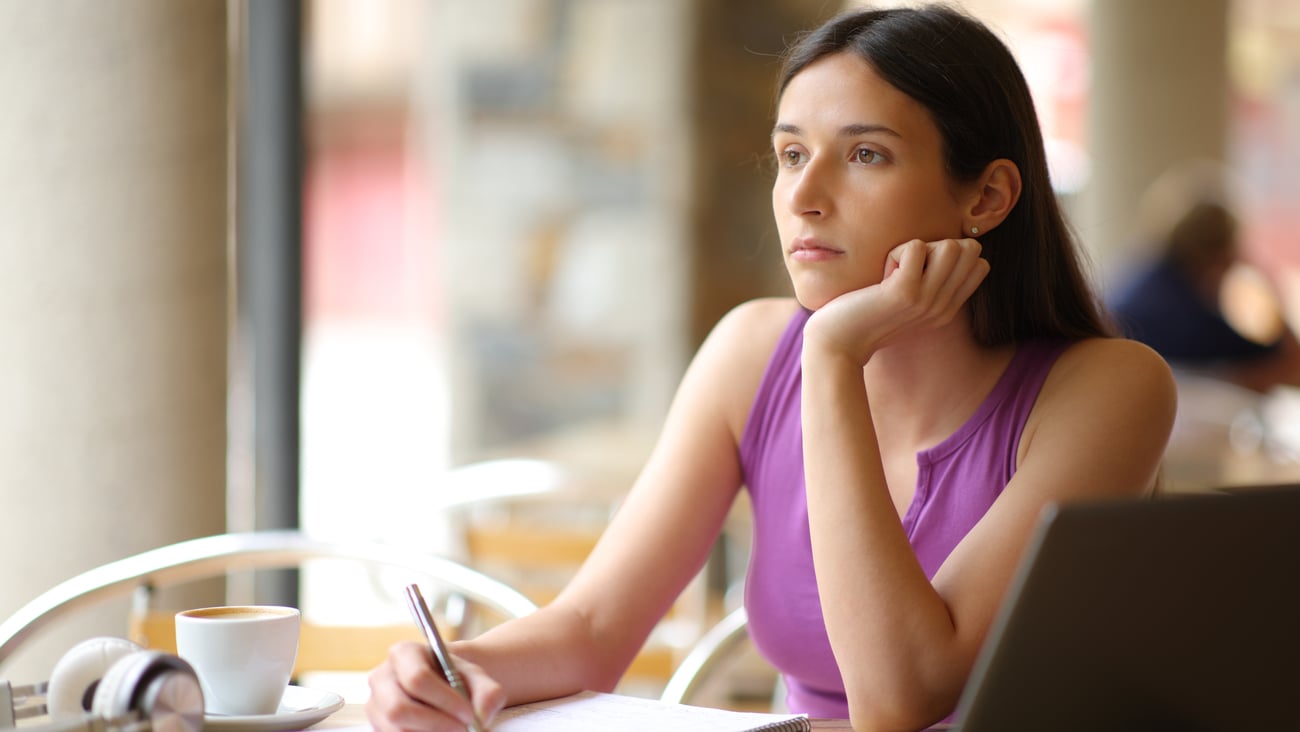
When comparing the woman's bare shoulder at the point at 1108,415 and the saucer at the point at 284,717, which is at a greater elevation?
the woman's bare shoulder at the point at 1108,415

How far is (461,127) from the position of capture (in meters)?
4.45

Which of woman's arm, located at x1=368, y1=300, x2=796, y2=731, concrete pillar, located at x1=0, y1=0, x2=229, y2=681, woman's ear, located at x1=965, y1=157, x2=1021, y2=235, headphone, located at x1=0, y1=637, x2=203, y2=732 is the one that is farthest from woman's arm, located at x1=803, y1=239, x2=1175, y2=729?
concrete pillar, located at x1=0, y1=0, x2=229, y2=681

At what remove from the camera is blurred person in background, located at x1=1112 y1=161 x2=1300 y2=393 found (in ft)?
15.2

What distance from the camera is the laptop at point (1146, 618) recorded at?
0.76 meters

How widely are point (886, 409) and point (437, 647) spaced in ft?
2.14

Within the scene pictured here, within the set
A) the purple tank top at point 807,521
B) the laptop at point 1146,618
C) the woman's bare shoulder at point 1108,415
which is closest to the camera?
the laptop at point 1146,618

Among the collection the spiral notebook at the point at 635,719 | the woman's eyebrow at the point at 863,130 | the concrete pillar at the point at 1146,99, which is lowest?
the spiral notebook at the point at 635,719

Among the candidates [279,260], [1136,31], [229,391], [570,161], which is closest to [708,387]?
[229,391]

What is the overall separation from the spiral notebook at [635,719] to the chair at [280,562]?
14.5 inches

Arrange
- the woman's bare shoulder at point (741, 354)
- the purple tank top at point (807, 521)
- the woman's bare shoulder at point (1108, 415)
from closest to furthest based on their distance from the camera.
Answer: the woman's bare shoulder at point (1108, 415) < the purple tank top at point (807, 521) < the woman's bare shoulder at point (741, 354)

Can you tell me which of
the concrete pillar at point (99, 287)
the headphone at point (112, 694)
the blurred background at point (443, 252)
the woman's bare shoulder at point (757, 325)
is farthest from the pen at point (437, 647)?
the concrete pillar at point (99, 287)

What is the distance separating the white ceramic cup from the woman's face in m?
0.61

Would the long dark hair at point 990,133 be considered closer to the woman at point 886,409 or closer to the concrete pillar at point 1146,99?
the woman at point 886,409

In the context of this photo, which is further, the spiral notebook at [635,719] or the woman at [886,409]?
the woman at [886,409]
